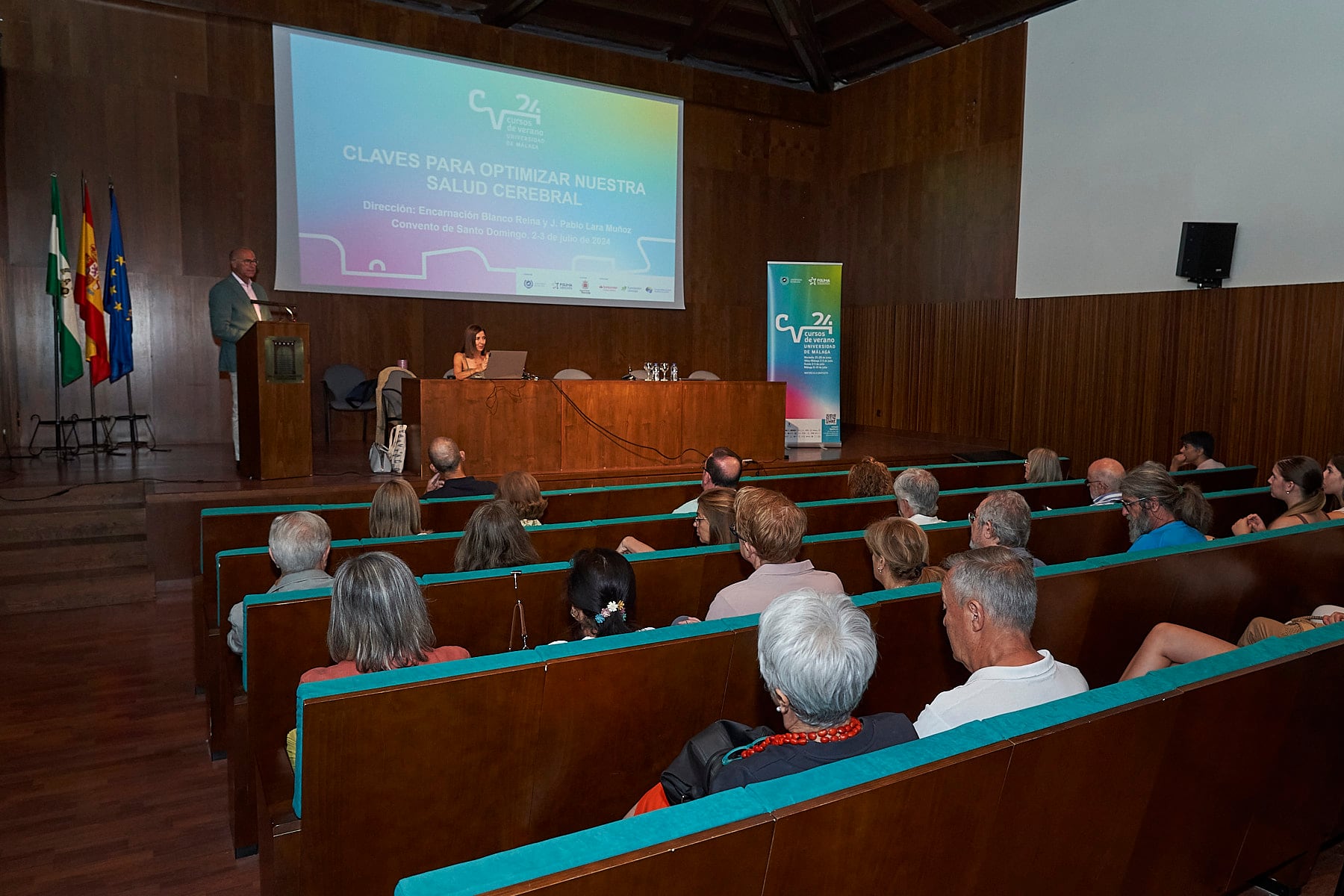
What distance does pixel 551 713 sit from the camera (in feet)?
5.49

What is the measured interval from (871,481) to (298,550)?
9.30 feet

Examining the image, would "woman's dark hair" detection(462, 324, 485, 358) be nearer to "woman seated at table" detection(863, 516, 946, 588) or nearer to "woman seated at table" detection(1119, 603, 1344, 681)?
"woman seated at table" detection(863, 516, 946, 588)

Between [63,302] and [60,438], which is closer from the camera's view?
[63,302]

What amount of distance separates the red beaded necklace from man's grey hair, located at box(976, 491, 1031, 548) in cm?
163

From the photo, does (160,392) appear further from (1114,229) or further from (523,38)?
(1114,229)

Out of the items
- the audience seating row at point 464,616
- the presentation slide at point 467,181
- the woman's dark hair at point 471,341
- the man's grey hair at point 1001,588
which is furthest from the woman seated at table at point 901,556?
the presentation slide at point 467,181

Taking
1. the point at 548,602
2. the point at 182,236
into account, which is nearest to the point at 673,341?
the point at 182,236

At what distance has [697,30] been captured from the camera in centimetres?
916

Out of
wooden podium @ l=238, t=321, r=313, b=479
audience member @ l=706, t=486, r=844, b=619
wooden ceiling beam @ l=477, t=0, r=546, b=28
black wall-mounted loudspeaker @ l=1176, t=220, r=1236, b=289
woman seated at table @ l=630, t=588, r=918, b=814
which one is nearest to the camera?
woman seated at table @ l=630, t=588, r=918, b=814

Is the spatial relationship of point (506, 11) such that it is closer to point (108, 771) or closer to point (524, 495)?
point (524, 495)

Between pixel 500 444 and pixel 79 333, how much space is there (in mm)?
3582

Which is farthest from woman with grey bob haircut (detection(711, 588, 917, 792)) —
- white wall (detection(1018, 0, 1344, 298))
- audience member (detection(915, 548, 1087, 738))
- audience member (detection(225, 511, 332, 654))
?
white wall (detection(1018, 0, 1344, 298))

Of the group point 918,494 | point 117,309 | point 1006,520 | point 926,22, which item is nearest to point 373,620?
point 1006,520

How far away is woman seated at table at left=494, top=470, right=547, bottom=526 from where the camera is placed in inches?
137
